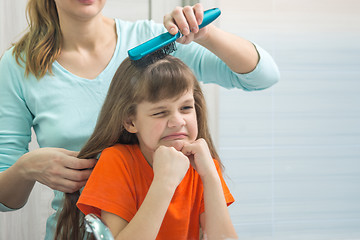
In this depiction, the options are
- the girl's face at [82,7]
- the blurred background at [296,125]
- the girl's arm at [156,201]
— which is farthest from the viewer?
the blurred background at [296,125]

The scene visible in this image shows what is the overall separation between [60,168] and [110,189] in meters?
0.09

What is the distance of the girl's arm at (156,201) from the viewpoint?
19.7 inches

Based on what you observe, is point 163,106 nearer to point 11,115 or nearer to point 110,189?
point 110,189

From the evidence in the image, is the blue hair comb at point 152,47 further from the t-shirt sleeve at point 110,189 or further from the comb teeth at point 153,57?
the t-shirt sleeve at point 110,189

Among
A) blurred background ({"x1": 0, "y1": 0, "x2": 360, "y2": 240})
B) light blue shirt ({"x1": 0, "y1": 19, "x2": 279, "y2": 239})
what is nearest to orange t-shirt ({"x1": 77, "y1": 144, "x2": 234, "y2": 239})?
light blue shirt ({"x1": 0, "y1": 19, "x2": 279, "y2": 239})

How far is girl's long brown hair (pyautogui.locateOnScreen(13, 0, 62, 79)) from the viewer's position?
0.68 meters

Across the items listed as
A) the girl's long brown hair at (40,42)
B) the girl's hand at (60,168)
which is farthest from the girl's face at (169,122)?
the girl's long brown hair at (40,42)

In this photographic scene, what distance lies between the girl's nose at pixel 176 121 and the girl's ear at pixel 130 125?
0.25 ft

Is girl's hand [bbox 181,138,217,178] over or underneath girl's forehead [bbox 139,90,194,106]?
underneath

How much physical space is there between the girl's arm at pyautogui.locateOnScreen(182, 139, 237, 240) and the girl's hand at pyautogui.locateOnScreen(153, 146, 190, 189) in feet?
0.08

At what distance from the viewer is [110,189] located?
0.55 metres

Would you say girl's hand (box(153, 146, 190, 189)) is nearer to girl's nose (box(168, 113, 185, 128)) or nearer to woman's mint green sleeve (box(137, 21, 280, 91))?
girl's nose (box(168, 113, 185, 128))

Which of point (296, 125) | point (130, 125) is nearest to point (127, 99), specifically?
point (130, 125)

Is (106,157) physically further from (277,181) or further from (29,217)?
(277,181)
